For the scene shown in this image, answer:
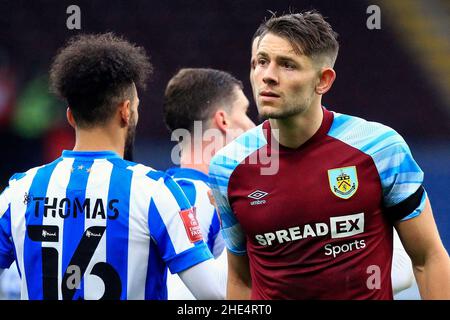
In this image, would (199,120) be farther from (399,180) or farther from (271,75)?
(399,180)

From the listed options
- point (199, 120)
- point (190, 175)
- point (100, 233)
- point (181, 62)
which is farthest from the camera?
point (181, 62)

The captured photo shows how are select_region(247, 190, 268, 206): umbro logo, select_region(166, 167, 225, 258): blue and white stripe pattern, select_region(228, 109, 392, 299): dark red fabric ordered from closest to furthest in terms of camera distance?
select_region(228, 109, 392, 299): dark red fabric < select_region(247, 190, 268, 206): umbro logo < select_region(166, 167, 225, 258): blue and white stripe pattern

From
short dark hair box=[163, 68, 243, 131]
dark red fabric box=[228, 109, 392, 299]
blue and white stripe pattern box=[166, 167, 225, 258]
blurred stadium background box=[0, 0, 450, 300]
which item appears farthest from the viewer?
blurred stadium background box=[0, 0, 450, 300]

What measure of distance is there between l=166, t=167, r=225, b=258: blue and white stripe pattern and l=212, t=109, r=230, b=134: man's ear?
287 mm

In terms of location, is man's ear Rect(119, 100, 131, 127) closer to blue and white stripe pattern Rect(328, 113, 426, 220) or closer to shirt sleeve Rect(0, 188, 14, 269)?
shirt sleeve Rect(0, 188, 14, 269)

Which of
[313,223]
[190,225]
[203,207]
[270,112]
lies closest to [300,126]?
[270,112]

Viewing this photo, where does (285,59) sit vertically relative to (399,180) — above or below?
above

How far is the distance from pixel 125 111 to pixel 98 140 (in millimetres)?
143

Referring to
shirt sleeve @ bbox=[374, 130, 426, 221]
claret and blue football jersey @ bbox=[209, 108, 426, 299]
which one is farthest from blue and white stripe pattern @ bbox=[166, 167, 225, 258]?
shirt sleeve @ bbox=[374, 130, 426, 221]

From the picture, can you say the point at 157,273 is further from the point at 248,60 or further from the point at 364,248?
the point at 248,60

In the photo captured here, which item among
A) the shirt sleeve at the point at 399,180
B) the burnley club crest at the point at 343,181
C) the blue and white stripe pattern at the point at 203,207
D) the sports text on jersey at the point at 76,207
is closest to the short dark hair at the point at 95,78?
the sports text on jersey at the point at 76,207

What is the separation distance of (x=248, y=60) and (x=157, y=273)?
20.8ft

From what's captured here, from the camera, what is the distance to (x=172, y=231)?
276cm

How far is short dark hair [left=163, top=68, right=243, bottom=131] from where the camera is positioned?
4.19 m
